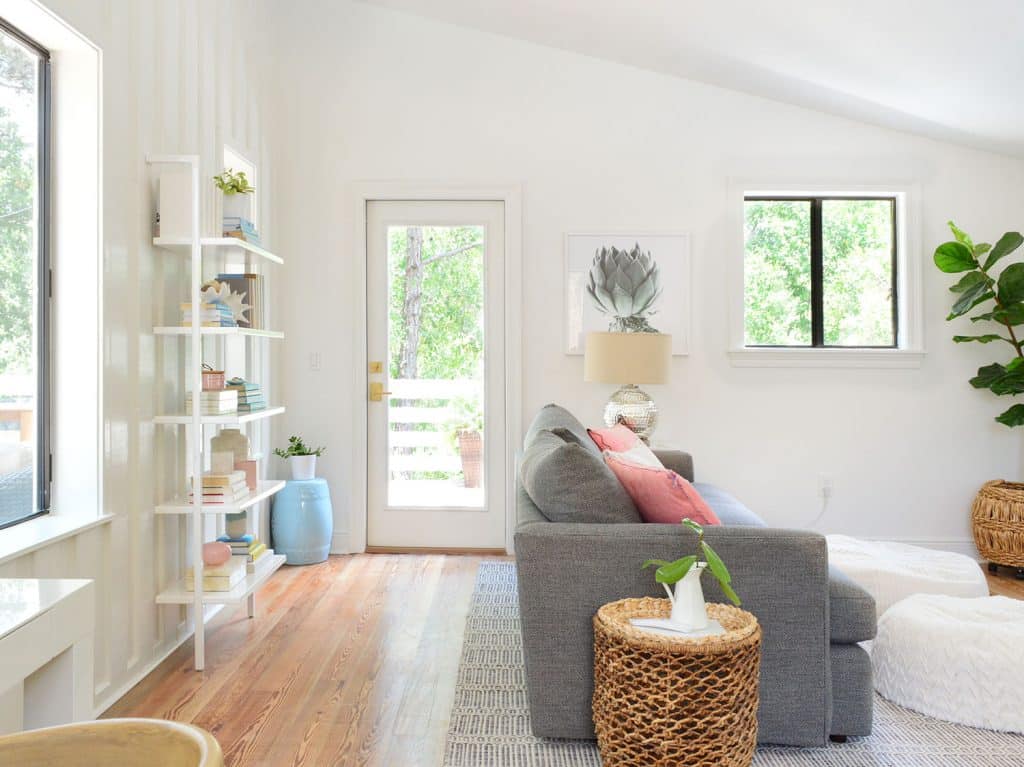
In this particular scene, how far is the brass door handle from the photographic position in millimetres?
4699

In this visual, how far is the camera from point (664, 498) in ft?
7.79

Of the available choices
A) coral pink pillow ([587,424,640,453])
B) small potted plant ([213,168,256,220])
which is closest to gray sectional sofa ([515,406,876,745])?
coral pink pillow ([587,424,640,453])

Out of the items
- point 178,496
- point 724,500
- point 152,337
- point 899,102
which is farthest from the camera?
point 899,102

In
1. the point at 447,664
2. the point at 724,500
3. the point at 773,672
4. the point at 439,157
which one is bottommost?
the point at 447,664

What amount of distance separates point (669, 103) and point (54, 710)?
14.2ft

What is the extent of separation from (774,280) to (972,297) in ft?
3.27

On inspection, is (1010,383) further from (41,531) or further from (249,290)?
(41,531)

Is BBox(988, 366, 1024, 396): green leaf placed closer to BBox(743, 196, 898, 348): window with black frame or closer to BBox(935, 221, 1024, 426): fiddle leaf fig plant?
BBox(935, 221, 1024, 426): fiddle leaf fig plant

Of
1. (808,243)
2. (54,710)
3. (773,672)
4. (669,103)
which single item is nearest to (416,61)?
(669,103)

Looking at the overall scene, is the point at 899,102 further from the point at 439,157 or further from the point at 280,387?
the point at 280,387

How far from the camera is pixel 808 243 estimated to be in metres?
4.73

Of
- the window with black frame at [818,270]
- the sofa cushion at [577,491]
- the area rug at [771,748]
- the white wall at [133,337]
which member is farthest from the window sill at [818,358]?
the white wall at [133,337]

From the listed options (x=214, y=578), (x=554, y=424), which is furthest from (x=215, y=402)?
(x=554, y=424)

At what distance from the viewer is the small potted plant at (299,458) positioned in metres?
A: 4.41
